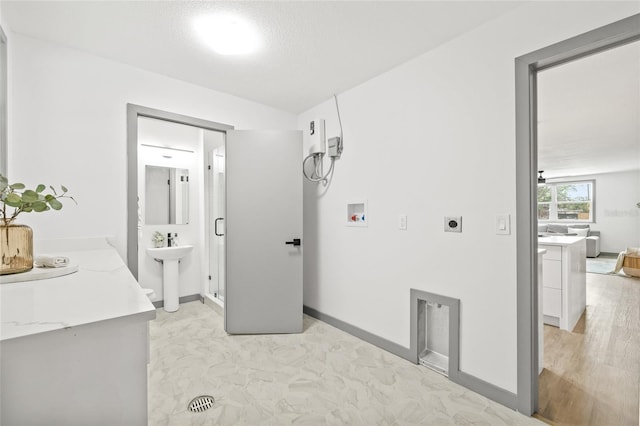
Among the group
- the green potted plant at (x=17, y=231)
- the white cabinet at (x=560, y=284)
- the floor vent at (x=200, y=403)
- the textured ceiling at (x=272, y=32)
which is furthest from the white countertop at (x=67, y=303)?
the white cabinet at (x=560, y=284)

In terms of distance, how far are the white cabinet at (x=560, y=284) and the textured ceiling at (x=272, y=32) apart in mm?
2309

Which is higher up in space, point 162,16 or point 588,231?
point 162,16

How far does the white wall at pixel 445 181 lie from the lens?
180cm

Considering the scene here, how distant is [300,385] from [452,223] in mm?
1506

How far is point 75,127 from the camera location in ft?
7.24

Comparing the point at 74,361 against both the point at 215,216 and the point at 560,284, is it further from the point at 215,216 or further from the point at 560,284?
the point at 560,284

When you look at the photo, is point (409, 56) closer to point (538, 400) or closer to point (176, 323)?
point (538, 400)

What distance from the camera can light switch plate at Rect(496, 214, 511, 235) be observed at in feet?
5.91

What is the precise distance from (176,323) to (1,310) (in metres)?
2.74

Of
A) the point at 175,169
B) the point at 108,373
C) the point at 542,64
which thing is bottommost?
the point at 108,373

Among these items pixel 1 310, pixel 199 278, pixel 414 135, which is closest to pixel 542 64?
pixel 414 135

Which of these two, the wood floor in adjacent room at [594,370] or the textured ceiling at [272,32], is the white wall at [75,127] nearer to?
the textured ceiling at [272,32]

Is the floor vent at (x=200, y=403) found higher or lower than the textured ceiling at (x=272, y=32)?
lower

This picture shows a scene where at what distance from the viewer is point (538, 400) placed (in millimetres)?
1801
